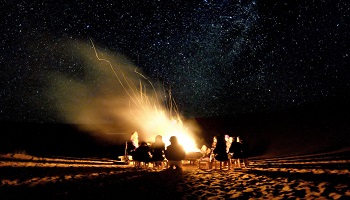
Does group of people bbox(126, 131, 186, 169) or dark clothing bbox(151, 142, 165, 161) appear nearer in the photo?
group of people bbox(126, 131, 186, 169)

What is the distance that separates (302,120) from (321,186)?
20784mm

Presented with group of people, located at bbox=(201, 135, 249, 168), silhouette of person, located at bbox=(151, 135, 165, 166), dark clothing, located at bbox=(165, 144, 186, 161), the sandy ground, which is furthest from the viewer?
silhouette of person, located at bbox=(151, 135, 165, 166)

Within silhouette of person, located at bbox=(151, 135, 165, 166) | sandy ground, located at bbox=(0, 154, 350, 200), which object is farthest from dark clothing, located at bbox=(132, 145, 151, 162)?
sandy ground, located at bbox=(0, 154, 350, 200)

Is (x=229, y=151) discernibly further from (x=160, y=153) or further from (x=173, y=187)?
(x=173, y=187)

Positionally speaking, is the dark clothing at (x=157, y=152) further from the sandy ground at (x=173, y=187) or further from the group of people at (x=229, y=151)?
the sandy ground at (x=173, y=187)

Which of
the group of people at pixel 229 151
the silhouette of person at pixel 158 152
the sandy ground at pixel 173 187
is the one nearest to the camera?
the sandy ground at pixel 173 187

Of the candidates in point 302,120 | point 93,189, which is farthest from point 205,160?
point 302,120

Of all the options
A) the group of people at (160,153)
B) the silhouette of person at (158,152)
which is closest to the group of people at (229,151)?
the group of people at (160,153)

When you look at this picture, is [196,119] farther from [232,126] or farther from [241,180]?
[241,180]

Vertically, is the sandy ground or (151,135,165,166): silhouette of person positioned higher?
(151,135,165,166): silhouette of person

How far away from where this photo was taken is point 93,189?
7.07m

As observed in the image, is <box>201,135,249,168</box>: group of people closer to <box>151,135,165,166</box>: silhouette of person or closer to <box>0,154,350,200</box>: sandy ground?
<box>151,135,165,166</box>: silhouette of person

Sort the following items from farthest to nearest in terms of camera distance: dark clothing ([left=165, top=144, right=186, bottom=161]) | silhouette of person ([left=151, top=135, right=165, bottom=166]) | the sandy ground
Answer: silhouette of person ([left=151, top=135, right=165, bottom=166]) → dark clothing ([left=165, top=144, right=186, bottom=161]) → the sandy ground

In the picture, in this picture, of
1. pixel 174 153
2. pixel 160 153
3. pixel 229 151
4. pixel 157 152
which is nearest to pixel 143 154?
pixel 157 152
